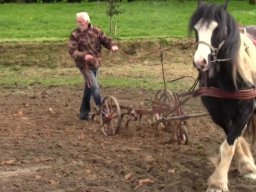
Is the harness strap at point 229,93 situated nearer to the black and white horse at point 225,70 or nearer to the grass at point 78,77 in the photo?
the black and white horse at point 225,70

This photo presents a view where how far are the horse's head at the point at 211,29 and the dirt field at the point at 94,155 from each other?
1459 millimetres

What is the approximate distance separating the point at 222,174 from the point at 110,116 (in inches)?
108

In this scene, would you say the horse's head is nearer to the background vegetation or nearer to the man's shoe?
the background vegetation

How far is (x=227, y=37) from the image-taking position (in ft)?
20.1

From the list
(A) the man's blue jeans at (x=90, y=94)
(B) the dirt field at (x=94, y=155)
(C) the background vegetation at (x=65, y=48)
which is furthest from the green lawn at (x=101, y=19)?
(B) the dirt field at (x=94, y=155)

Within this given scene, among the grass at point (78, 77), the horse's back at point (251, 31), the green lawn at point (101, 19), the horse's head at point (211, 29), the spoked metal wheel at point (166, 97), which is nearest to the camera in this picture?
the horse's head at point (211, 29)

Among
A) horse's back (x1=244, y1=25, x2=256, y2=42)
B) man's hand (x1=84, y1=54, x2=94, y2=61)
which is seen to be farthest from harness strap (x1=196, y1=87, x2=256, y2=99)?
man's hand (x1=84, y1=54, x2=94, y2=61)

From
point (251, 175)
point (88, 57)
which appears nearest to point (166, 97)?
point (88, 57)

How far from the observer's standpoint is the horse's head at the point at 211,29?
592 centimetres

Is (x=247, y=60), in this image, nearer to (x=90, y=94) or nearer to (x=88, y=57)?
(x=88, y=57)

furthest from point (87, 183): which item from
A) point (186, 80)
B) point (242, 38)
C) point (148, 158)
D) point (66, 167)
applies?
point (186, 80)

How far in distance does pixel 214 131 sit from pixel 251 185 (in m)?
2.48

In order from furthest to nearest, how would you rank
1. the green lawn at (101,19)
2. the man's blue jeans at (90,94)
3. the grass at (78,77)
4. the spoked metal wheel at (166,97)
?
the green lawn at (101,19) → the grass at (78,77) → the man's blue jeans at (90,94) → the spoked metal wheel at (166,97)

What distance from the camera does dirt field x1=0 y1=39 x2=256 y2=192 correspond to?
21.4 ft
